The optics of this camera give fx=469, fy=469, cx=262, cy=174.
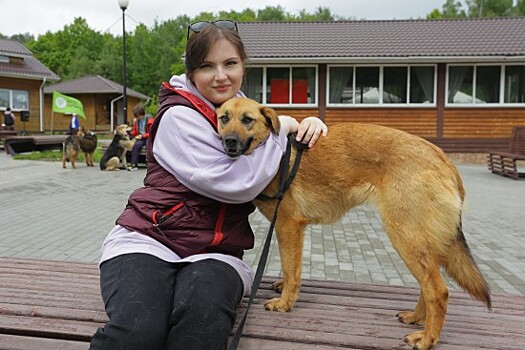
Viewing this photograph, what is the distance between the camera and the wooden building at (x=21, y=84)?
31.8 metres

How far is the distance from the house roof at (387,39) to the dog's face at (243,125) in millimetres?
14594

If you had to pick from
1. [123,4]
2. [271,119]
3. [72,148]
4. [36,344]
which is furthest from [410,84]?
[36,344]

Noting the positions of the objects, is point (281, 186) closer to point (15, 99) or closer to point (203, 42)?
point (203, 42)

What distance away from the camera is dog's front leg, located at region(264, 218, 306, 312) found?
2.59 metres

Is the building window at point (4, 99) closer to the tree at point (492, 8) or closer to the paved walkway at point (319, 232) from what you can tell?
the paved walkway at point (319, 232)

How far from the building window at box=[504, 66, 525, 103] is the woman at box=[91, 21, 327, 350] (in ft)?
60.8

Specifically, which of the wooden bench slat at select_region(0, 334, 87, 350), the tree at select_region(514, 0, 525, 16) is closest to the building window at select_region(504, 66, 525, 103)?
the wooden bench slat at select_region(0, 334, 87, 350)

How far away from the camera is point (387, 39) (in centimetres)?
2000

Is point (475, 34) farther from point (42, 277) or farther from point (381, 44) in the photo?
point (42, 277)

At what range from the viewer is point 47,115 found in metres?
42.2

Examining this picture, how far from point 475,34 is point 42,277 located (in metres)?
21.1

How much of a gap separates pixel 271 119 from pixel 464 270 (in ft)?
4.14

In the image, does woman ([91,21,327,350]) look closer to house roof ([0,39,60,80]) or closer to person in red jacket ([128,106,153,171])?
person in red jacket ([128,106,153,171])

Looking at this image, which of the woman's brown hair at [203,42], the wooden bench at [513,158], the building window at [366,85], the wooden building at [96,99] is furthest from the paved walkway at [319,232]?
the wooden building at [96,99]
